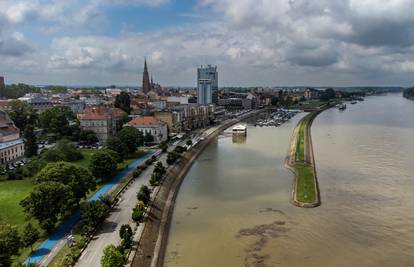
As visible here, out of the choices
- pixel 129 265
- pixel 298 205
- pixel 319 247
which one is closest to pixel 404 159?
pixel 298 205

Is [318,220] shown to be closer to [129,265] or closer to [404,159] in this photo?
[129,265]

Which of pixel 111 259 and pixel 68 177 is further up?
pixel 68 177

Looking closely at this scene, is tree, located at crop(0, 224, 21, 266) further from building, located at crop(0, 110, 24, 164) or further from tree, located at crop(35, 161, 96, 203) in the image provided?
building, located at crop(0, 110, 24, 164)

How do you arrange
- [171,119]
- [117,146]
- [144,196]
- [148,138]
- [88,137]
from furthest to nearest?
[171,119] < [148,138] < [88,137] < [117,146] < [144,196]

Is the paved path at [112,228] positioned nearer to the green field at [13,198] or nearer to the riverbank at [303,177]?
the green field at [13,198]

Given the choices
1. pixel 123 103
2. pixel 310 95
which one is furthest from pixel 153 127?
pixel 310 95

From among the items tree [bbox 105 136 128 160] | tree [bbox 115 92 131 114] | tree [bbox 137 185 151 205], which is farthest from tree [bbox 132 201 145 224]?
tree [bbox 115 92 131 114]

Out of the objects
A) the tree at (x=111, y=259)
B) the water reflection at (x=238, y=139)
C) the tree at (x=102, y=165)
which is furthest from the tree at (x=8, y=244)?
the water reflection at (x=238, y=139)

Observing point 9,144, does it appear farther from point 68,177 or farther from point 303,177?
point 303,177
